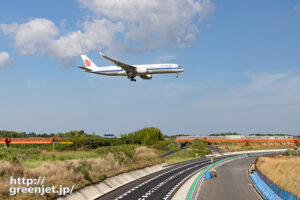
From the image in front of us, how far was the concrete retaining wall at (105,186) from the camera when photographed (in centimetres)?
2881

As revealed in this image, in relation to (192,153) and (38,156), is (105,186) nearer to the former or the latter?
(38,156)

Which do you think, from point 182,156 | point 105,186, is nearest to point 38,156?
point 105,186

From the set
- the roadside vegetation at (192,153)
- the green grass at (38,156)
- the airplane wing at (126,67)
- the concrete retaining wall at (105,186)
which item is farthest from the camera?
the roadside vegetation at (192,153)

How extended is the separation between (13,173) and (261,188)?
25.2 metres

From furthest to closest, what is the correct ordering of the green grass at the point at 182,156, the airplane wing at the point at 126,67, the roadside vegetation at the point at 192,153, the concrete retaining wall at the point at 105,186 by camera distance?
the green grass at the point at 182,156 < the roadside vegetation at the point at 192,153 < the airplane wing at the point at 126,67 < the concrete retaining wall at the point at 105,186

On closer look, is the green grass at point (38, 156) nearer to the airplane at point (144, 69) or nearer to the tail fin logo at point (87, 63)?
the airplane at point (144, 69)

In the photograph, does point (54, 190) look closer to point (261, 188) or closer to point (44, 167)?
point (44, 167)

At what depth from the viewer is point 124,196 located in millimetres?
31109

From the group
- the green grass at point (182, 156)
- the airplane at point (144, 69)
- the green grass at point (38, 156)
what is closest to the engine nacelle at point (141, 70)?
the airplane at point (144, 69)

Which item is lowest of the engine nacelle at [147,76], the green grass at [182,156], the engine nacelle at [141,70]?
the green grass at [182,156]

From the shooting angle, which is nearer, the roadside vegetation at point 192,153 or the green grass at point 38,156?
the green grass at point 38,156

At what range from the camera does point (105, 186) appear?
36.1 m

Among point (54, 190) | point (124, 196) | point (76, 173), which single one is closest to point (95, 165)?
point (76, 173)

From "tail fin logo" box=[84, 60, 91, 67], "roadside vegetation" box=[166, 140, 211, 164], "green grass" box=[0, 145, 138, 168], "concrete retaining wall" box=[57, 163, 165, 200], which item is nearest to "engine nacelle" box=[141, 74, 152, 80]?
"green grass" box=[0, 145, 138, 168]
